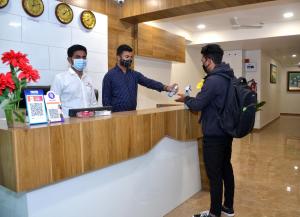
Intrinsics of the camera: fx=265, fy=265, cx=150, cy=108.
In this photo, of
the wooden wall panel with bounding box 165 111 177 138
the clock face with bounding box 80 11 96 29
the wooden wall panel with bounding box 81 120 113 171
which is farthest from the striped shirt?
the clock face with bounding box 80 11 96 29

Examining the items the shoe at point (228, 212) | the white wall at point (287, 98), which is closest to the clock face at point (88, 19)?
the shoe at point (228, 212)

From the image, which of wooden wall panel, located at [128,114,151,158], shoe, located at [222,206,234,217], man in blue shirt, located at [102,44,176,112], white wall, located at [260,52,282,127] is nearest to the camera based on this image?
wooden wall panel, located at [128,114,151,158]

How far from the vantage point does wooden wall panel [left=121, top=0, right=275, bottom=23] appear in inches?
126

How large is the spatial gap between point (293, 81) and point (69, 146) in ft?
40.3

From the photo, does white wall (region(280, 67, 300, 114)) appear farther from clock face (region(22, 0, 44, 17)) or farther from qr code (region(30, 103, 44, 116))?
qr code (region(30, 103, 44, 116))

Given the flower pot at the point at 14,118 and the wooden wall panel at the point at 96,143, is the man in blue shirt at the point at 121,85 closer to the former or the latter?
the wooden wall panel at the point at 96,143

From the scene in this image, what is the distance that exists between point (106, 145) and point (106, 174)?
0.76ft

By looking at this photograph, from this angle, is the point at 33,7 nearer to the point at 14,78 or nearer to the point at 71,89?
the point at 71,89

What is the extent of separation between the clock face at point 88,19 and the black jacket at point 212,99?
1850 mm

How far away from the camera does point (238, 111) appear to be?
206cm

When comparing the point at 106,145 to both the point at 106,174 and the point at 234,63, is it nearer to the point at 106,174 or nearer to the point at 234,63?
the point at 106,174

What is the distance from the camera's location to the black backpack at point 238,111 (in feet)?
6.72

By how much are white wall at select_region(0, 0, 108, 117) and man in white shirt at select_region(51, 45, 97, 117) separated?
66 centimetres

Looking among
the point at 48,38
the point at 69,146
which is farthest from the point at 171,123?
the point at 48,38
